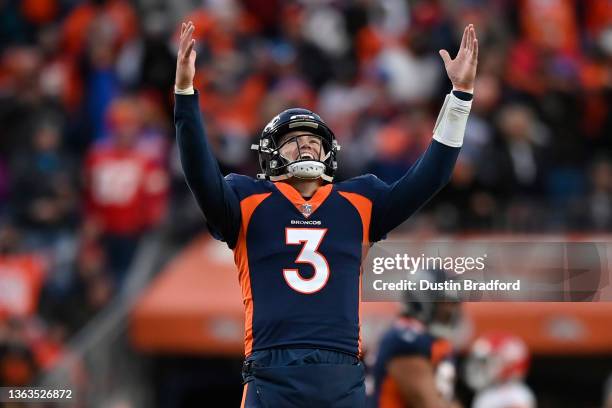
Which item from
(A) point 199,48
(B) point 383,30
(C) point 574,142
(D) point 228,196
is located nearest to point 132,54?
(A) point 199,48

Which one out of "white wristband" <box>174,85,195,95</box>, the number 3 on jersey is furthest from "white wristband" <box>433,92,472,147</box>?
"white wristband" <box>174,85,195,95</box>

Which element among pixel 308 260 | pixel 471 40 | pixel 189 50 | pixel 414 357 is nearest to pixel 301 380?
pixel 308 260

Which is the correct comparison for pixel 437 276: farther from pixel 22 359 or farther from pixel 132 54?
pixel 132 54

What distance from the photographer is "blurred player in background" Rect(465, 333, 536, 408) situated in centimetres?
922

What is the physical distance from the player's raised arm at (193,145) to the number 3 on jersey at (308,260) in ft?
0.95

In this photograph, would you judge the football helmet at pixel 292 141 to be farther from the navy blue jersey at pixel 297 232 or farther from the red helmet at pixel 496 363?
the red helmet at pixel 496 363

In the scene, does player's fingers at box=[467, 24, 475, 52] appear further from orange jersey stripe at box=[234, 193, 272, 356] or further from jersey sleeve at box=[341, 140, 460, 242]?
orange jersey stripe at box=[234, 193, 272, 356]

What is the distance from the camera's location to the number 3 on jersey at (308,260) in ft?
16.6

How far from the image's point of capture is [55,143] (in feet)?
42.8

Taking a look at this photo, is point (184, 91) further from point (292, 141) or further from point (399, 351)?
point (399, 351)

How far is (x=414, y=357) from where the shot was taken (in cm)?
679

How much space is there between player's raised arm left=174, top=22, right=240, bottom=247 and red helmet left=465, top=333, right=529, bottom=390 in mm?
4713

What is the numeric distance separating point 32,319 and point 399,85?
14.0ft

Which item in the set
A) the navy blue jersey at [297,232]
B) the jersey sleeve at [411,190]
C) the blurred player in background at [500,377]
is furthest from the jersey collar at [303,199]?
the blurred player in background at [500,377]
